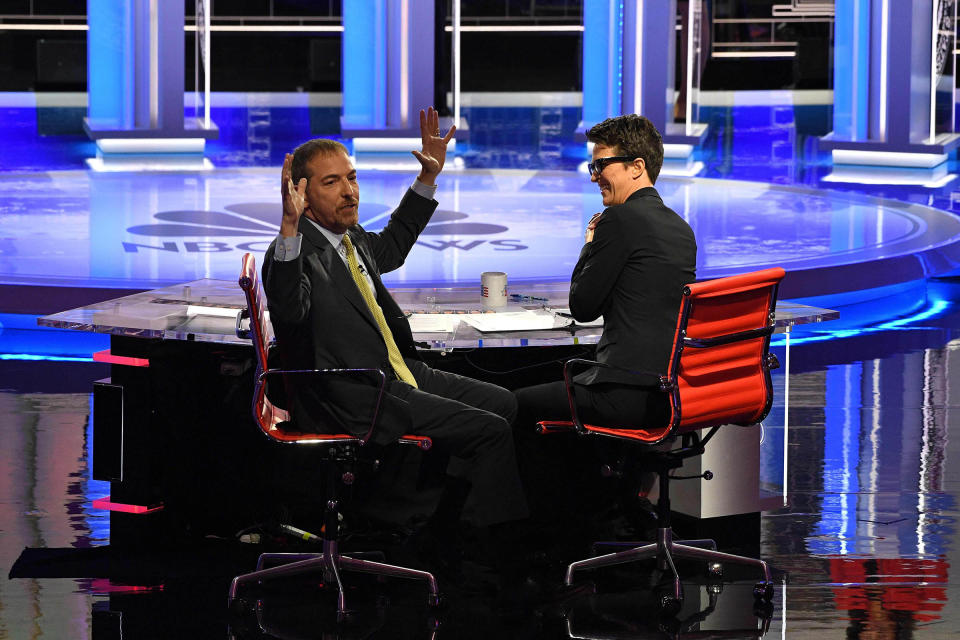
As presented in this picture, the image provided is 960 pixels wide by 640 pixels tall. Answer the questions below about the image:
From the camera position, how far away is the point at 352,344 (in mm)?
3535

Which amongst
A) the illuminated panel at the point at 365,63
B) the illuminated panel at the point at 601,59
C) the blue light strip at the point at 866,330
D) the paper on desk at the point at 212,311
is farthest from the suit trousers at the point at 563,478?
the illuminated panel at the point at 601,59

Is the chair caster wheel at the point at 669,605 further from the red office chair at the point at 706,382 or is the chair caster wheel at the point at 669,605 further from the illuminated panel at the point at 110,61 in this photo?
the illuminated panel at the point at 110,61

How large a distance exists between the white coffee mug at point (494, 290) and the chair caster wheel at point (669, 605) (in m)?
0.93

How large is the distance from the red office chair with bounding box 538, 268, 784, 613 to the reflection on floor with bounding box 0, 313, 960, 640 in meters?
0.10

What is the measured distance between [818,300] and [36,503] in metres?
4.04

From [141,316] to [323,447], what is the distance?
0.73m

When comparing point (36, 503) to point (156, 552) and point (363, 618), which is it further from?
point (363, 618)

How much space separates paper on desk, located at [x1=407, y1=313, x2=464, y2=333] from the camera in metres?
3.91

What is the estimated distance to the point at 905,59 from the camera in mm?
11766

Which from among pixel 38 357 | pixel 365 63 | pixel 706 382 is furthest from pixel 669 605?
pixel 365 63

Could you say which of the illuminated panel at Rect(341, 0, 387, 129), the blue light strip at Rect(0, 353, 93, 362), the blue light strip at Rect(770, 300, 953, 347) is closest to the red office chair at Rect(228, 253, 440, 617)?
the blue light strip at Rect(0, 353, 93, 362)

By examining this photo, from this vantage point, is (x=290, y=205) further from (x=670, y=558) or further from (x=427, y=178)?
(x=670, y=558)

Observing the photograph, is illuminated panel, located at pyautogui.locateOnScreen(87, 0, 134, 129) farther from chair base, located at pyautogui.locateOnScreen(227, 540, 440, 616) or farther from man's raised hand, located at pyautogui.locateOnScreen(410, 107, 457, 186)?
chair base, located at pyautogui.locateOnScreen(227, 540, 440, 616)

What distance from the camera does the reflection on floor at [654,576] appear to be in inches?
138
